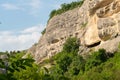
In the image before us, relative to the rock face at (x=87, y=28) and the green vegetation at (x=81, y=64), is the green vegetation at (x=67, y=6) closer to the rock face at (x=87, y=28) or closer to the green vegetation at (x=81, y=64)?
the rock face at (x=87, y=28)

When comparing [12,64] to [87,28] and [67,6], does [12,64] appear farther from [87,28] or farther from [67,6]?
[67,6]

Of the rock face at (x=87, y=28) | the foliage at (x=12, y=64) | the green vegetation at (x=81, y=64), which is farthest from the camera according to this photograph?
the rock face at (x=87, y=28)

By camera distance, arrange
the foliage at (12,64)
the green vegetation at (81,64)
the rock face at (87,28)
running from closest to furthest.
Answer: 1. the foliage at (12,64)
2. the green vegetation at (81,64)
3. the rock face at (87,28)

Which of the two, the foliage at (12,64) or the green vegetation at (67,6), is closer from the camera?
the foliage at (12,64)

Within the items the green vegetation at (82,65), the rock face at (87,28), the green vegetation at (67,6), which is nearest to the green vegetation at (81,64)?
the green vegetation at (82,65)

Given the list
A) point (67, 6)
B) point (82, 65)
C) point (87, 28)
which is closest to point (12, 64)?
point (82, 65)

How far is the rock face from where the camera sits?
5669 cm

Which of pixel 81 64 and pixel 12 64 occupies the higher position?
pixel 12 64

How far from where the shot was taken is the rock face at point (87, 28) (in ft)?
186

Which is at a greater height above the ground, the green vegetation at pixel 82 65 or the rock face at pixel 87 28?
the rock face at pixel 87 28

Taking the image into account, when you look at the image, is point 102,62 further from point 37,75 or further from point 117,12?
point 37,75

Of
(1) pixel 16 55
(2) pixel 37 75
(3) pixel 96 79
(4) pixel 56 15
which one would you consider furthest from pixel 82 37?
(1) pixel 16 55

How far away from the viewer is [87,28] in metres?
63.3

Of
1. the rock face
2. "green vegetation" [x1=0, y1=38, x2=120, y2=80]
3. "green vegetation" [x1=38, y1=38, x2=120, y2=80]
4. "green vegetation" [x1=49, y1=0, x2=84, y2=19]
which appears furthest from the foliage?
"green vegetation" [x1=49, y1=0, x2=84, y2=19]
